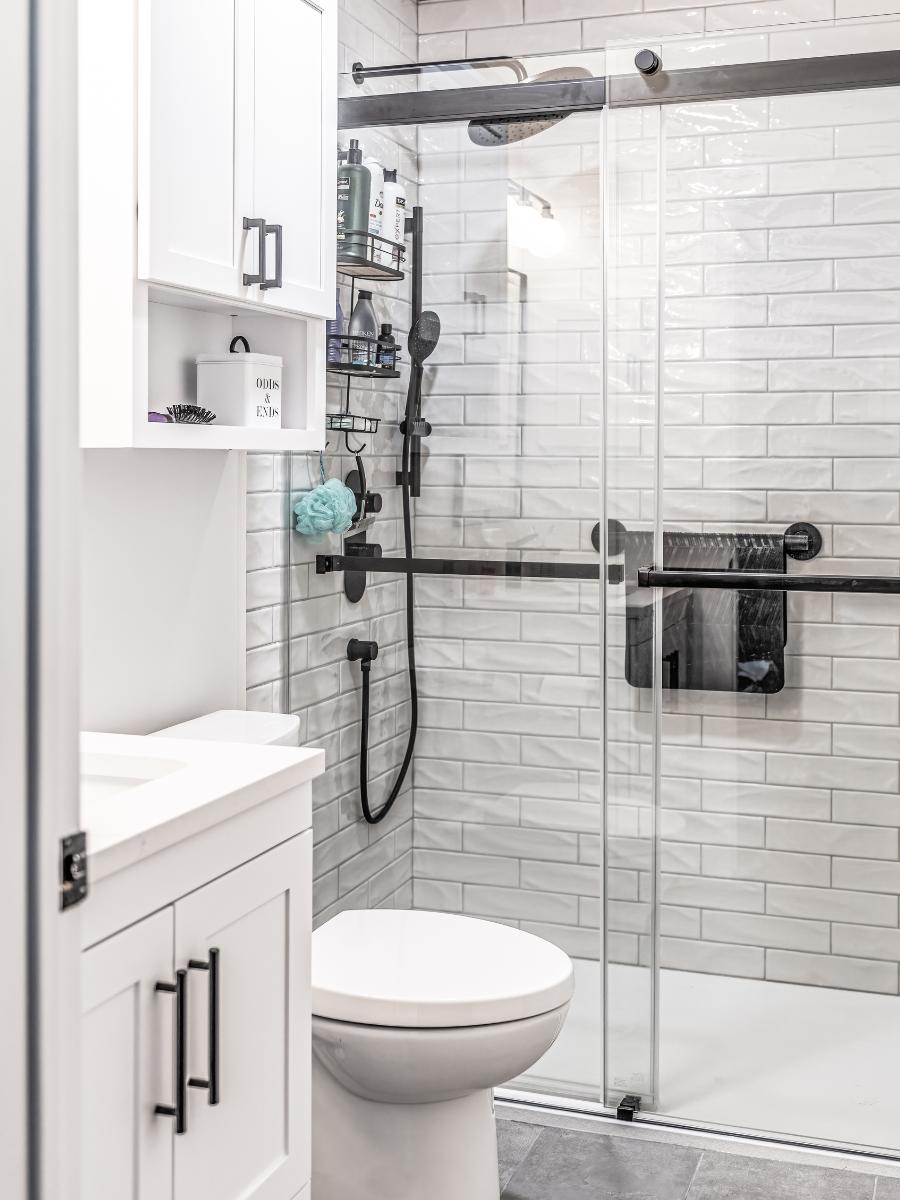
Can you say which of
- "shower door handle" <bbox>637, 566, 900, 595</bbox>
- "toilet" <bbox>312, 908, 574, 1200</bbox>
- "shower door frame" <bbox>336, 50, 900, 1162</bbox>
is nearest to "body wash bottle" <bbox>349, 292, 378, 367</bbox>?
"shower door frame" <bbox>336, 50, 900, 1162</bbox>

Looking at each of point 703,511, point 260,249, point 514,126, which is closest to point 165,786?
point 260,249

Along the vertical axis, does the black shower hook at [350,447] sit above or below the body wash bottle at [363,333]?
below

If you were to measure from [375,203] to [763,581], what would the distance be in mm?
1017

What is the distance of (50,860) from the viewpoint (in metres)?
0.79

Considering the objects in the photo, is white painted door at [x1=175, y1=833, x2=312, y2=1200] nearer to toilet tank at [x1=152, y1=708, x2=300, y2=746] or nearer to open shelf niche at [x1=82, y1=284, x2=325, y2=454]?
toilet tank at [x1=152, y1=708, x2=300, y2=746]

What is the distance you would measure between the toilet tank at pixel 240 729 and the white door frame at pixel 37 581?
1.10 m

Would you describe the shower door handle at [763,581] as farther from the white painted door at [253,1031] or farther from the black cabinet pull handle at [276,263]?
the white painted door at [253,1031]

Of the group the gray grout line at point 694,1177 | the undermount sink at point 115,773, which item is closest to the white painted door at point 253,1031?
the undermount sink at point 115,773

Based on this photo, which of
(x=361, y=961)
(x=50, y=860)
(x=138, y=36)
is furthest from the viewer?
(x=361, y=961)

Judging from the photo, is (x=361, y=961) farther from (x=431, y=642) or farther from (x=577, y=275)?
(x=577, y=275)

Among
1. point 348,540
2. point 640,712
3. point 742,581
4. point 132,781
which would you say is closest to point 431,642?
point 348,540

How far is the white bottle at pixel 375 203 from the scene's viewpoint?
230cm

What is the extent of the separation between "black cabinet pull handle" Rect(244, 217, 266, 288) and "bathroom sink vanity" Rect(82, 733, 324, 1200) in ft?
2.23

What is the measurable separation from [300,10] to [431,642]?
1.16 metres
